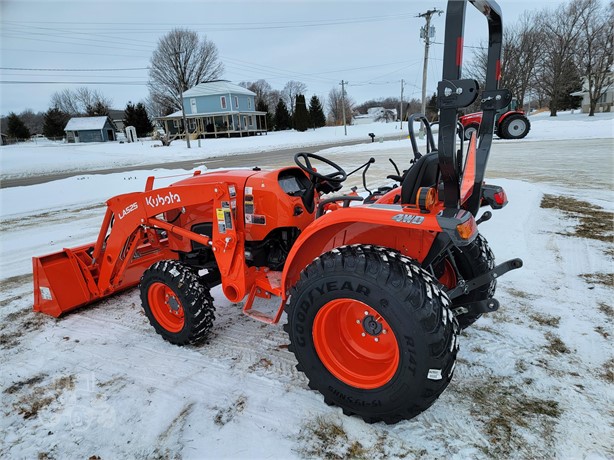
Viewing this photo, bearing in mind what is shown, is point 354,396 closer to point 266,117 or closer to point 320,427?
point 320,427

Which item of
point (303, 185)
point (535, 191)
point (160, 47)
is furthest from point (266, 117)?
point (303, 185)

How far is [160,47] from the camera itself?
162ft

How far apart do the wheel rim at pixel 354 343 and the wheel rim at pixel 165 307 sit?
1.33 metres

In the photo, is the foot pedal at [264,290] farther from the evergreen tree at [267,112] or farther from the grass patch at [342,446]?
the evergreen tree at [267,112]

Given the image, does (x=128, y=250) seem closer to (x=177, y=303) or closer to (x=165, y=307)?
(x=165, y=307)

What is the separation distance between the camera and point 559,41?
36.4 metres

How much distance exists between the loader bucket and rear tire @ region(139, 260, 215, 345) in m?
0.95

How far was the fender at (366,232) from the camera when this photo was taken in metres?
2.01

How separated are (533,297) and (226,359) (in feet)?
9.03

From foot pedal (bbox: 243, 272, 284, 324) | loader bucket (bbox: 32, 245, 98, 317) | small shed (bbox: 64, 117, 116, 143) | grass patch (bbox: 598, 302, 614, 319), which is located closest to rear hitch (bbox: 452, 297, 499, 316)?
foot pedal (bbox: 243, 272, 284, 324)

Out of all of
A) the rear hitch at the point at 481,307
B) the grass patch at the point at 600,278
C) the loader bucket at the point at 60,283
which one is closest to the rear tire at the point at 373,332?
the rear hitch at the point at 481,307

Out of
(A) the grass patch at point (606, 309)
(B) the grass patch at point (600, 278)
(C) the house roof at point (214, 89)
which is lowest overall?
(A) the grass patch at point (606, 309)

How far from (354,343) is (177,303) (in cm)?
146

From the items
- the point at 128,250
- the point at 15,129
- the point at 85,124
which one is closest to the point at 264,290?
the point at 128,250
